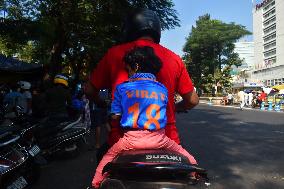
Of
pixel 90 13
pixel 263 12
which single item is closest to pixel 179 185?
pixel 90 13

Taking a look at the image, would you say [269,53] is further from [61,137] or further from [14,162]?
[14,162]

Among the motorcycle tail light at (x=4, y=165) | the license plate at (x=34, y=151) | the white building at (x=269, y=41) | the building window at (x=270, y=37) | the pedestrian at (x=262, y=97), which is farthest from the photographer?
the building window at (x=270, y=37)

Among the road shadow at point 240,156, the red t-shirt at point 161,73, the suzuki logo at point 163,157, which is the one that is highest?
the red t-shirt at point 161,73

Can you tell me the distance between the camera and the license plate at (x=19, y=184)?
16.4 feet

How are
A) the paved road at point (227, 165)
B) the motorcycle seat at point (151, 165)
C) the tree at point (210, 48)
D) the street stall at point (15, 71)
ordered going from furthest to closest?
the tree at point (210, 48), the street stall at point (15, 71), the paved road at point (227, 165), the motorcycle seat at point (151, 165)

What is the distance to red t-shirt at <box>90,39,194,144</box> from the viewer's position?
10.2 ft

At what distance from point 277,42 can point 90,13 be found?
257 ft

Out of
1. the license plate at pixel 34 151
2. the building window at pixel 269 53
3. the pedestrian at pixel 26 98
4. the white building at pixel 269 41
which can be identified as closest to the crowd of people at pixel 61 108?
the license plate at pixel 34 151

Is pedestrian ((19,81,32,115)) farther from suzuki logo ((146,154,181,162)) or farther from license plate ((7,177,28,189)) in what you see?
suzuki logo ((146,154,181,162))

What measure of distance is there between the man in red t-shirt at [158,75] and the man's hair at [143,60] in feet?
0.46

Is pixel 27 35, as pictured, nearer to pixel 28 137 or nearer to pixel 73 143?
pixel 73 143

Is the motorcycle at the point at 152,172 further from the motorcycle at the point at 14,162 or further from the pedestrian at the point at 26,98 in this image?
the pedestrian at the point at 26,98

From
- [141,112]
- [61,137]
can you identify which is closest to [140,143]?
[141,112]

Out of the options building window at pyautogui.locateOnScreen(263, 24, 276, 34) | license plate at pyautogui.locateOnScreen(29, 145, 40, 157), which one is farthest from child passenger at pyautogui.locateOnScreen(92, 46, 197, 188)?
building window at pyautogui.locateOnScreen(263, 24, 276, 34)
